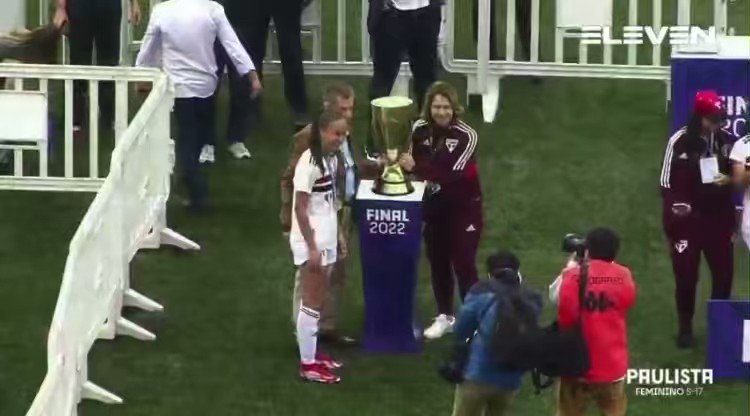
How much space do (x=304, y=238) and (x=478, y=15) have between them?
208 inches

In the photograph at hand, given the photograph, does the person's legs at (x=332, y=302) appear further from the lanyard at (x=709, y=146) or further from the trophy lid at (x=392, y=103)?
the lanyard at (x=709, y=146)

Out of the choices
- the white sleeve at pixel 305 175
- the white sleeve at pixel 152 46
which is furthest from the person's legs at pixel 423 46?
the white sleeve at pixel 305 175

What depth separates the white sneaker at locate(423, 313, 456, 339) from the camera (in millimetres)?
11258

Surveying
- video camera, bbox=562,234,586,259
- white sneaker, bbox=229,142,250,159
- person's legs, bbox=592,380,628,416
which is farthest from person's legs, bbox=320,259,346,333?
white sneaker, bbox=229,142,250,159

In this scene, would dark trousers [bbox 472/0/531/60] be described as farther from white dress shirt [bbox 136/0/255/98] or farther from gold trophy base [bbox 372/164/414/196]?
gold trophy base [bbox 372/164/414/196]

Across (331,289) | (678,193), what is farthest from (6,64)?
(678,193)

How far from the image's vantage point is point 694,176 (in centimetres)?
1091

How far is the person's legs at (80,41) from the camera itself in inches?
563

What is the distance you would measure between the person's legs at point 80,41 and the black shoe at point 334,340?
381 centimetres

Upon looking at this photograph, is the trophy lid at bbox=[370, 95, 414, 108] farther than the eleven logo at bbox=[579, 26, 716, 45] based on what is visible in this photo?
No

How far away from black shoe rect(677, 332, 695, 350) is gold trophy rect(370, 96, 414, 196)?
67.8 inches

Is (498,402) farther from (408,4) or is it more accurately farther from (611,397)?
(408,4)

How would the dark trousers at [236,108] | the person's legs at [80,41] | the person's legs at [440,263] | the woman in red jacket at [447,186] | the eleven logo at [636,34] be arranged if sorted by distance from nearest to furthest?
1. the woman in red jacket at [447,186]
2. the person's legs at [440,263]
3. the dark trousers at [236,108]
4. the person's legs at [80,41]
5. the eleven logo at [636,34]

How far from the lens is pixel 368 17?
47.6 feet
